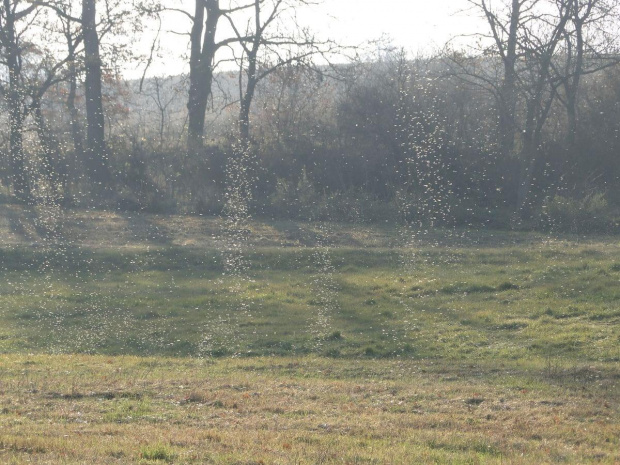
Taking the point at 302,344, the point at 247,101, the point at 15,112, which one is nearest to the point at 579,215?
the point at 302,344

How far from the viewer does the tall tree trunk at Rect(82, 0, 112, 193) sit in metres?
32.3

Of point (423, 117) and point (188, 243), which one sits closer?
point (188, 243)

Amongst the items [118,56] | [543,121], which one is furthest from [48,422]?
[118,56]

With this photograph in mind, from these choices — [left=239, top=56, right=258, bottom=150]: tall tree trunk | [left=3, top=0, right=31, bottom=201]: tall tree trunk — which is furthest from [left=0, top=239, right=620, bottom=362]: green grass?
[left=239, top=56, right=258, bottom=150]: tall tree trunk

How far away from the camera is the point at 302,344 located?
46.9 ft

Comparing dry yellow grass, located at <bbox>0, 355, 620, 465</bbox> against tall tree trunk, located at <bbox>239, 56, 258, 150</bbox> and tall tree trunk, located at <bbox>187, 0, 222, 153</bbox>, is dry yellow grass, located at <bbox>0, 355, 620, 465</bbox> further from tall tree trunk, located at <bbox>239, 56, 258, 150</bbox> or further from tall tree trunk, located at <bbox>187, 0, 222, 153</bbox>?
tall tree trunk, located at <bbox>187, 0, 222, 153</bbox>

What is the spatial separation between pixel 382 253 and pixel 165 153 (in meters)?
13.9

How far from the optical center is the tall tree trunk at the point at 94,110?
32.3m

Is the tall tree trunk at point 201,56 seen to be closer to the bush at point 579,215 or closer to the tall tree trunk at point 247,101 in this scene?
the tall tree trunk at point 247,101

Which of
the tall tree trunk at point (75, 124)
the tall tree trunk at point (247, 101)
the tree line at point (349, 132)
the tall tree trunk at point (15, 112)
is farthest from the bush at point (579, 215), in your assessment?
the tall tree trunk at point (15, 112)

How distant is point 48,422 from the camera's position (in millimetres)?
7852

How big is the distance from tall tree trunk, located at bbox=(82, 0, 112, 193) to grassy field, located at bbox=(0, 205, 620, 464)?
4.41 m

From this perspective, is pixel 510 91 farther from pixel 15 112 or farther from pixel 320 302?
pixel 15 112

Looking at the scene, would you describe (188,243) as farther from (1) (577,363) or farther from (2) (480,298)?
(1) (577,363)
